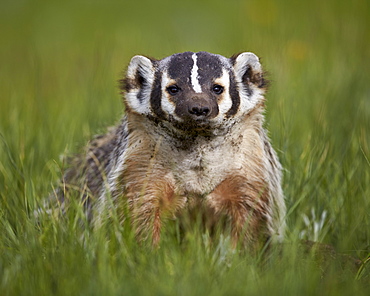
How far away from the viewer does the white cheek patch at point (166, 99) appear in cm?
318

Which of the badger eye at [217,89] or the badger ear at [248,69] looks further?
the badger ear at [248,69]

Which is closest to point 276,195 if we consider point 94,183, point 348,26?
point 94,183

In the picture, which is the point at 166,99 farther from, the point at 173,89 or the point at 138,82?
the point at 138,82

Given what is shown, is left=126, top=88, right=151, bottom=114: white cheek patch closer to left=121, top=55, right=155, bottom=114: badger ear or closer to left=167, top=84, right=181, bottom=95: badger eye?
left=121, top=55, right=155, bottom=114: badger ear

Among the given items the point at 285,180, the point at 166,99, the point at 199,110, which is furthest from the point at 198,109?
the point at 285,180

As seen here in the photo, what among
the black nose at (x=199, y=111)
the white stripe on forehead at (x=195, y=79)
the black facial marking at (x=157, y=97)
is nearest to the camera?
the black nose at (x=199, y=111)

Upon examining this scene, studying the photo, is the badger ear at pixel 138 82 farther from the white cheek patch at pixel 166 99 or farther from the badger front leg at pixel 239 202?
the badger front leg at pixel 239 202

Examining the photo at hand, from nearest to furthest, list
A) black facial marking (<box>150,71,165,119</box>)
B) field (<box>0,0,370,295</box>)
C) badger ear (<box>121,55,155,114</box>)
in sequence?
field (<box>0,0,370,295</box>), black facial marking (<box>150,71,165,119</box>), badger ear (<box>121,55,155,114</box>)

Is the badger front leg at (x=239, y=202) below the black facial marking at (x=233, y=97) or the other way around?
below

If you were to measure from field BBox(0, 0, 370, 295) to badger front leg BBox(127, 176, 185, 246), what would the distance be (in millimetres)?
127

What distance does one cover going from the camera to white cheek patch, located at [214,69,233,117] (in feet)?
10.6

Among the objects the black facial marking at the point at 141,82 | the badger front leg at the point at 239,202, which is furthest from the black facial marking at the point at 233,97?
the black facial marking at the point at 141,82

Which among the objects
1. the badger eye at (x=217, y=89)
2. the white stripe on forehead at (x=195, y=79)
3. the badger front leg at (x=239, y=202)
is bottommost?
the badger front leg at (x=239, y=202)

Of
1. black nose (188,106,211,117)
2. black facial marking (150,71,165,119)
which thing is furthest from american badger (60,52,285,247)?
black nose (188,106,211,117)
